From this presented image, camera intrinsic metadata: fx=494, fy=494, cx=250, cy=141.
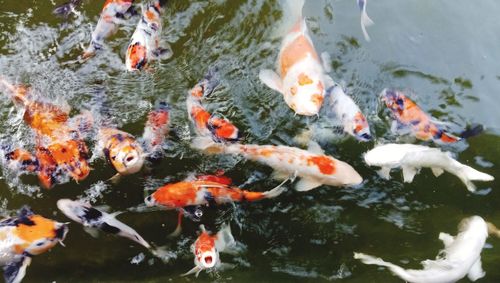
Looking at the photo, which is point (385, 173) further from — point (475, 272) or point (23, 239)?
point (23, 239)

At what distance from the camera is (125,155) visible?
3732mm

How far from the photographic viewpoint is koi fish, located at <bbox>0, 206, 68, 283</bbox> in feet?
11.7

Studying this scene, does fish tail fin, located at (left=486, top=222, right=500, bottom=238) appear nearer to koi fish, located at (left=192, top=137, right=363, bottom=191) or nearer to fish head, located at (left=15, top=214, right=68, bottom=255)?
koi fish, located at (left=192, top=137, right=363, bottom=191)

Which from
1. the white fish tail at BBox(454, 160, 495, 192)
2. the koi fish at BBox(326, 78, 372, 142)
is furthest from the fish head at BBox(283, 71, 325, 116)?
Answer: the white fish tail at BBox(454, 160, 495, 192)

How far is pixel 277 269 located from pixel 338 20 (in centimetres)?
242

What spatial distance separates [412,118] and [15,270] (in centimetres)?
334

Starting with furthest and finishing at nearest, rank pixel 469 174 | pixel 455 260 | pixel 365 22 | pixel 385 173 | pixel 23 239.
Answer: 1. pixel 365 22
2. pixel 385 173
3. pixel 469 174
4. pixel 455 260
5. pixel 23 239

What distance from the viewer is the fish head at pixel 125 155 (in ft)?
12.3

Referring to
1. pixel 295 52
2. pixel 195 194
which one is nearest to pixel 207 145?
pixel 195 194

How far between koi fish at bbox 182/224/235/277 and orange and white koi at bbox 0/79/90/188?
42.2 inches

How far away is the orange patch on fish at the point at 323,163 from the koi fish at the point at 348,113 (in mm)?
357

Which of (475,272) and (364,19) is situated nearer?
(475,272)

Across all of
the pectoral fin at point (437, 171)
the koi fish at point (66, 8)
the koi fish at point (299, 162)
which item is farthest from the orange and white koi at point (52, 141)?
the pectoral fin at point (437, 171)

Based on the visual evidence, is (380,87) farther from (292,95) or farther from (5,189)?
(5,189)
